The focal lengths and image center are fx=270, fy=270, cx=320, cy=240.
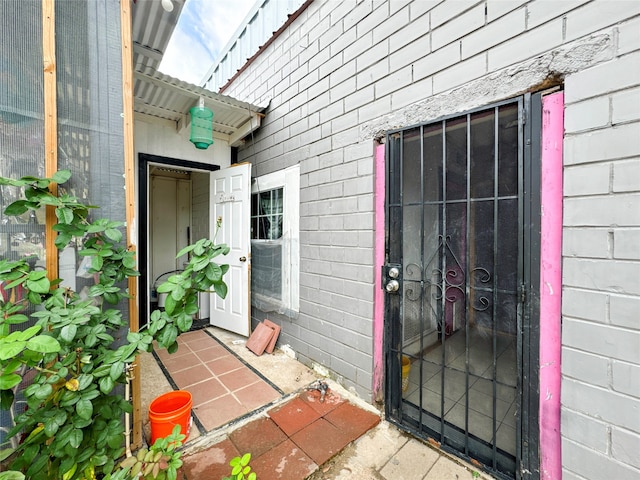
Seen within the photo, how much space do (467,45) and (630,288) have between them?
1.42 metres

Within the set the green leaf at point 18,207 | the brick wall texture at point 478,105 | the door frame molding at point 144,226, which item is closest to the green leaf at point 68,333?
the green leaf at point 18,207

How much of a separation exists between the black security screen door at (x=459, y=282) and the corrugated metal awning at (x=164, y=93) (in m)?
1.98

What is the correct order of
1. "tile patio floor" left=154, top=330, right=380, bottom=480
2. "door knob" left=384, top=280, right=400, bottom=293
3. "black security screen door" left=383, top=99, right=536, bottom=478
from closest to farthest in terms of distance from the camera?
"black security screen door" left=383, top=99, right=536, bottom=478
"tile patio floor" left=154, top=330, right=380, bottom=480
"door knob" left=384, top=280, right=400, bottom=293

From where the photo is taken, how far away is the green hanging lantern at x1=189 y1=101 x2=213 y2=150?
2832 mm

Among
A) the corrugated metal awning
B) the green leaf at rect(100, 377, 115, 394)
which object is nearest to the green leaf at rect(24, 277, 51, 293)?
the green leaf at rect(100, 377, 115, 394)

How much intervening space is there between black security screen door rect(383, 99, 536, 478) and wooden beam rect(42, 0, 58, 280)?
6.30 ft

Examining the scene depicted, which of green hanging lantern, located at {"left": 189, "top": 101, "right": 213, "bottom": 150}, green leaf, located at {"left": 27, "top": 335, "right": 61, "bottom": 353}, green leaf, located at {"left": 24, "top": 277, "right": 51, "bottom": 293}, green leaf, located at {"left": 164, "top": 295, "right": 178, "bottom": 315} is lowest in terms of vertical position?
green leaf, located at {"left": 27, "top": 335, "right": 61, "bottom": 353}

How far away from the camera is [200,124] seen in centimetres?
286

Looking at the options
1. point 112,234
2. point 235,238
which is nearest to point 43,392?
point 112,234

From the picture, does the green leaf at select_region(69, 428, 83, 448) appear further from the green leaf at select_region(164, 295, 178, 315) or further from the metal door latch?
the metal door latch

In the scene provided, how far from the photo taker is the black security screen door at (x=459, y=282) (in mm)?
1433

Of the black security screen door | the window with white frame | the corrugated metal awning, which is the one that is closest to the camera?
the black security screen door

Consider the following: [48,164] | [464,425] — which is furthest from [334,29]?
[464,425]

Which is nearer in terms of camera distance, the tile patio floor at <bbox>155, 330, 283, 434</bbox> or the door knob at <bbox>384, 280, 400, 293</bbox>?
the door knob at <bbox>384, 280, 400, 293</bbox>
